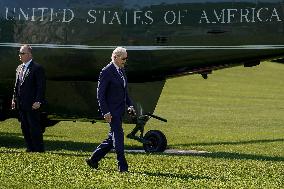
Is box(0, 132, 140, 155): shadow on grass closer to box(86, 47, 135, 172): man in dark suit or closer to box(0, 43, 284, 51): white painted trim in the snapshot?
box(0, 43, 284, 51): white painted trim

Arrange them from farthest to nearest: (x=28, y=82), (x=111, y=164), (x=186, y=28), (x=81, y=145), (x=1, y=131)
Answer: (x=1, y=131) → (x=81, y=145) → (x=186, y=28) → (x=28, y=82) → (x=111, y=164)

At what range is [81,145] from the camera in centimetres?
1859

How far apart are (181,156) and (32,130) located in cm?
293

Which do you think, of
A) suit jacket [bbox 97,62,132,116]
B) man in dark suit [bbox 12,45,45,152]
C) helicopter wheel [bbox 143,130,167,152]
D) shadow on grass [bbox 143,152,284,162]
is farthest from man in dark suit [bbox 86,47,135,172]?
helicopter wheel [bbox 143,130,167,152]

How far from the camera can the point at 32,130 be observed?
1468 cm

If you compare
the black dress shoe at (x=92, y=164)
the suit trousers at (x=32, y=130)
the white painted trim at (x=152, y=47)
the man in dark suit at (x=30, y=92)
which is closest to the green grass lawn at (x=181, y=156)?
the black dress shoe at (x=92, y=164)

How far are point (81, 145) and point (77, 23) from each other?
12.0 feet

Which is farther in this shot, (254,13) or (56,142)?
(56,142)

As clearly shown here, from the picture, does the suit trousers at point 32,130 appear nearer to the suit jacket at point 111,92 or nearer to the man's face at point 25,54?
the man's face at point 25,54

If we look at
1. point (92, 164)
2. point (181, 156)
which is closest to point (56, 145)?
point (181, 156)

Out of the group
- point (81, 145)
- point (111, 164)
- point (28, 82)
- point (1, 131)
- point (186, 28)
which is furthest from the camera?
point (1, 131)

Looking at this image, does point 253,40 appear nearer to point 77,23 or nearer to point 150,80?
point 150,80

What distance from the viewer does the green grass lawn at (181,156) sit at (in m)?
10.9

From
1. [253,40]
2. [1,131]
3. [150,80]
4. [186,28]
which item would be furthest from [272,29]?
[1,131]
